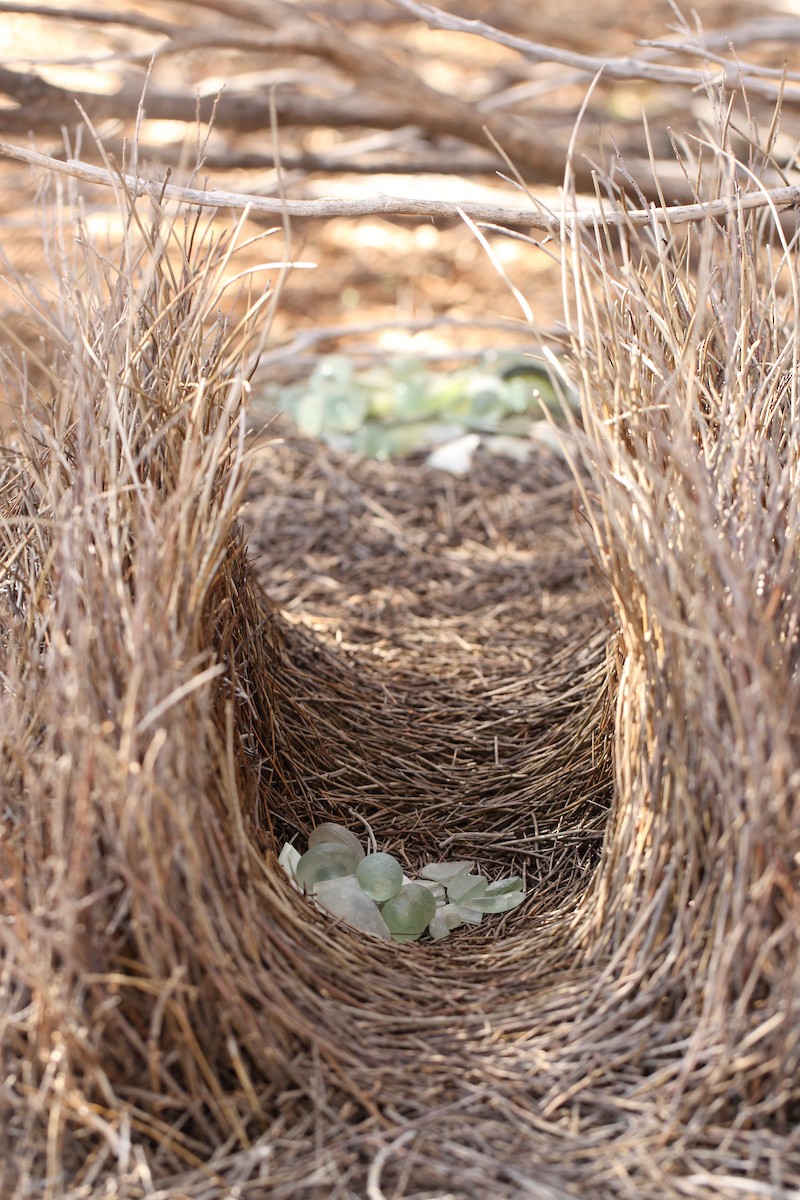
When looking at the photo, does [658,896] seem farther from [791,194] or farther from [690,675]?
[791,194]

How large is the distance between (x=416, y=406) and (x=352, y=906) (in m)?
2.17

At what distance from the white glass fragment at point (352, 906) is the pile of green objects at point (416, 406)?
1.93 meters

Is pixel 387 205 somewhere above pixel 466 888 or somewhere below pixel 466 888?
above

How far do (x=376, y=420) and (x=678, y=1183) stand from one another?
8.78 feet

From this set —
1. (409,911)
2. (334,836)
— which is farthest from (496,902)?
(334,836)

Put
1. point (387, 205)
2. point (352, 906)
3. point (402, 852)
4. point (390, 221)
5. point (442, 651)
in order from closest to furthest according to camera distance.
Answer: point (352, 906) < point (387, 205) < point (402, 852) < point (442, 651) < point (390, 221)

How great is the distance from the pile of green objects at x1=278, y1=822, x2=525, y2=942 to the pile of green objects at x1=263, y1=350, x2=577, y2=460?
1.83m

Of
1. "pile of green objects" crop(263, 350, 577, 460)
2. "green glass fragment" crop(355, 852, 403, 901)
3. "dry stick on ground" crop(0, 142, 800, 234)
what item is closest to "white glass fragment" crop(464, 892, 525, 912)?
"green glass fragment" crop(355, 852, 403, 901)

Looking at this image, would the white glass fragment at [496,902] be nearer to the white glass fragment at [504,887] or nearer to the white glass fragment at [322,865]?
the white glass fragment at [504,887]

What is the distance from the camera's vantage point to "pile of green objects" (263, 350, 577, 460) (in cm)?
333

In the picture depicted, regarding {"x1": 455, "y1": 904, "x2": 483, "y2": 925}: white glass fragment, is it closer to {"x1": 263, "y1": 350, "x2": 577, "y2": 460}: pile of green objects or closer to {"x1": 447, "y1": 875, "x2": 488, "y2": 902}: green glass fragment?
{"x1": 447, "y1": 875, "x2": 488, "y2": 902}: green glass fragment

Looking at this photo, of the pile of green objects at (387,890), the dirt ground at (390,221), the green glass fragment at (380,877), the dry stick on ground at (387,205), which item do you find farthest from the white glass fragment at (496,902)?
the dirt ground at (390,221)

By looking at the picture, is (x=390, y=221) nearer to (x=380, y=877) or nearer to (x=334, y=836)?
(x=334, y=836)

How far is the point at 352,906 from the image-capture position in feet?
4.73
